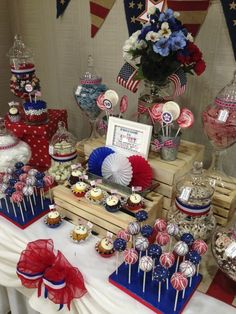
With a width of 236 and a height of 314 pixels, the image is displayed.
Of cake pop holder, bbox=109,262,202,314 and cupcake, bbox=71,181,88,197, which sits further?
cupcake, bbox=71,181,88,197

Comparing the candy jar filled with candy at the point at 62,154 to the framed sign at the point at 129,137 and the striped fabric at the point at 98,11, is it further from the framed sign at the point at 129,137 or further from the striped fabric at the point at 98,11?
the striped fabric at the point at 98,11

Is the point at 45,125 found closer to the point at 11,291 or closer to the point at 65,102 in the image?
the point at 65,102

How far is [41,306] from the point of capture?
3.20ft

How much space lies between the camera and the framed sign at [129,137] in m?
1.12

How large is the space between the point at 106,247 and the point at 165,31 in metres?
0.71

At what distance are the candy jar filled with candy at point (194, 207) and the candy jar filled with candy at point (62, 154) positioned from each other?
49 centimetres

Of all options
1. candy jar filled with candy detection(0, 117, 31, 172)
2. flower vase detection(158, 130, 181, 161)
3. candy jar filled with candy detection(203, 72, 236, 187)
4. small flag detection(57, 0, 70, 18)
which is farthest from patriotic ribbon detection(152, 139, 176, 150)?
small flag detection(57, 0, 70, 18)

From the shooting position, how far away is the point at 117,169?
110 cm

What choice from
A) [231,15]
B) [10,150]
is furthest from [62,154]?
[231,15]

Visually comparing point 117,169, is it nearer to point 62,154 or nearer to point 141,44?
point 62,154

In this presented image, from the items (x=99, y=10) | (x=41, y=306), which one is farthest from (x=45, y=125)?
(x=41, y=306)

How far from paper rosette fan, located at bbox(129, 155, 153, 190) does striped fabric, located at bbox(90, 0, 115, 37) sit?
2.73 feet

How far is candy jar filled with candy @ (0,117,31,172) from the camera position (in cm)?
136

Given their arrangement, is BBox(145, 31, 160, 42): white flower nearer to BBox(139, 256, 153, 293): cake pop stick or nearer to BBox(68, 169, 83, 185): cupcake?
BBox(68, 169, 83, 185): cupcake
